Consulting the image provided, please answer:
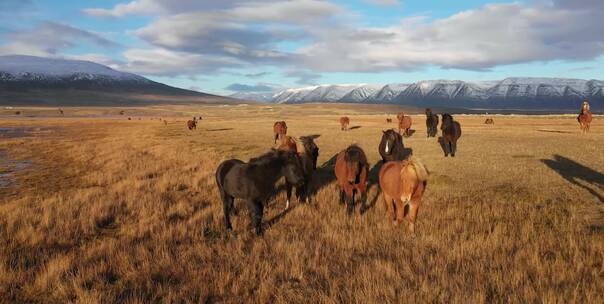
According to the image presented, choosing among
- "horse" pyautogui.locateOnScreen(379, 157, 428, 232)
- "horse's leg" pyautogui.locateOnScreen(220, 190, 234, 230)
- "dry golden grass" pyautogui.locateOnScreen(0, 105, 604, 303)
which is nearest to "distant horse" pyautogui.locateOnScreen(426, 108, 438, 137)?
"dry golden grass" pyautogui.locateOnScreen(0, 105, 604, 303)

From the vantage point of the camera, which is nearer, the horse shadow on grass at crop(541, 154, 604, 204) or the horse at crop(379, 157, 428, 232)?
the horse at crop(379, 157, 428, 232)

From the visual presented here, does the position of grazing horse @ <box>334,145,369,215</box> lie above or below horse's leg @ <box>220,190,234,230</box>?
above

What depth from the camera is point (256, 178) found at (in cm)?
722

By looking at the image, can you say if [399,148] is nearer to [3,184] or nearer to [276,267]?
[276,267]

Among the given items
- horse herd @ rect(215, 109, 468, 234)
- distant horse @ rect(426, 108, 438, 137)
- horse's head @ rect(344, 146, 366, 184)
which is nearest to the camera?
horse herd @ rect(215, 109, 468, 234)

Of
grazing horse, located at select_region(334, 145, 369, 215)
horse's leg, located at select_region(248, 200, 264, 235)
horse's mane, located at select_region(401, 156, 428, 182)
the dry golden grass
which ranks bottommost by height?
the dry golden grass

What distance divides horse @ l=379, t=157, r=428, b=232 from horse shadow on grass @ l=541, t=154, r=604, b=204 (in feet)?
17.4

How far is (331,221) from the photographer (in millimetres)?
7855

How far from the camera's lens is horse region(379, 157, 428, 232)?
6750mm

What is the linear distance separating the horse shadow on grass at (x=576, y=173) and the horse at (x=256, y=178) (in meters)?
7.54

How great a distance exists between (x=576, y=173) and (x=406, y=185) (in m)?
8.70

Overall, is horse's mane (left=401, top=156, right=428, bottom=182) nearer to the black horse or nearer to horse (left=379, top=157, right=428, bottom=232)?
horse (left=379, top=157, right=428, bottom=232)

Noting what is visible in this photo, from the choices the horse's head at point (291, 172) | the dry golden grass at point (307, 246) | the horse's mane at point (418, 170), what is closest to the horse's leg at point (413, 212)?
the dry golden grass at point (307, 246)

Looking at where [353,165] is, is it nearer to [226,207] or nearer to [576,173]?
[226,207]
